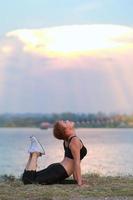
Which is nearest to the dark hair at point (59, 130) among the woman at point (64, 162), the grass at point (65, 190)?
the woman at point (64, 162)

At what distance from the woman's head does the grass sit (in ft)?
3.14

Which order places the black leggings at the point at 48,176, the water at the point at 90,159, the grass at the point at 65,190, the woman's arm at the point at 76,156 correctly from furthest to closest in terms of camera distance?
1. the water at the point at 90,159
2. the black leggings at the point at 48,176
3. the woman's arm at the point at 76,156
4. the grass at the point at 65,190

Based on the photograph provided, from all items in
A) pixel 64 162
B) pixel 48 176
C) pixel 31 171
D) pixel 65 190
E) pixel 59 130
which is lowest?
pixel 65 190

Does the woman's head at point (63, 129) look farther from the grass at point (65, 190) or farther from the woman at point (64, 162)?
the grass at point (65, 190)

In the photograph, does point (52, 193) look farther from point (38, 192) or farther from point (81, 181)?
point (81, 181)

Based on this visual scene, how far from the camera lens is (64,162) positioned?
1166 cm

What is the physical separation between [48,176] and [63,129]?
998 millimetres

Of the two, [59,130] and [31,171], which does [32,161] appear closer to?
[31,171]

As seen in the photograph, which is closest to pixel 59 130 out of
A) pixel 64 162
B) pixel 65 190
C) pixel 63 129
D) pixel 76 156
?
pixel 63 129

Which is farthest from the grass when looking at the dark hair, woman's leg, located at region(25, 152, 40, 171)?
the dark hair

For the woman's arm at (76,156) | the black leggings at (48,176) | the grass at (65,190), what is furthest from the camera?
the black leggings at (48,176)

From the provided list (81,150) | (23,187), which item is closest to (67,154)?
(81,150)

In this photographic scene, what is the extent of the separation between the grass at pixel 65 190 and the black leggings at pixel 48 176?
0.18 metres

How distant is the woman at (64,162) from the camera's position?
1135 centimetres
